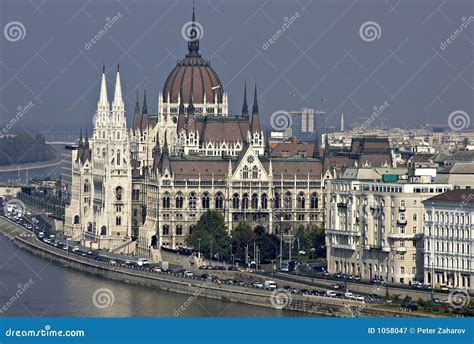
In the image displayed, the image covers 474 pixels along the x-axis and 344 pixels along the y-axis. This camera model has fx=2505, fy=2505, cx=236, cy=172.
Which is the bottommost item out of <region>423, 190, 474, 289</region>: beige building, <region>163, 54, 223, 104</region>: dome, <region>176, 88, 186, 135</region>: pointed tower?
<region>423, 190, 474, 289</region>: beige building

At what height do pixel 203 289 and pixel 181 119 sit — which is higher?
pixel 181 119

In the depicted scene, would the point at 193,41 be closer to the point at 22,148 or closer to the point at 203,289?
the point at 203,289

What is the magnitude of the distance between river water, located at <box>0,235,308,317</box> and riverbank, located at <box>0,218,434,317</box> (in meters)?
0.39

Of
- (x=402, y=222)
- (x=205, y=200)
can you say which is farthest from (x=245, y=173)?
(x=402, y=222)

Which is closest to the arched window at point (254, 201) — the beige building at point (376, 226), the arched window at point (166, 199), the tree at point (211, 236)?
the tree at point (211, 236)

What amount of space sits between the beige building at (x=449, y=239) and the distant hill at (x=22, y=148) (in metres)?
79.1

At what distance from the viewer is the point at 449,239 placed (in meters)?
57.7

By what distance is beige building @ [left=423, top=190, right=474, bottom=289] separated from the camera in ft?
188

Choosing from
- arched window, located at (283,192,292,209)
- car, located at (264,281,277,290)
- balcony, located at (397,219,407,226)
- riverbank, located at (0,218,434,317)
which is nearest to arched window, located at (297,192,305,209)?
arched window, located at (283,192,292,209)

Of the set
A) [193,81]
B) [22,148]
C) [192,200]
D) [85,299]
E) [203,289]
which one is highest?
[22,148]

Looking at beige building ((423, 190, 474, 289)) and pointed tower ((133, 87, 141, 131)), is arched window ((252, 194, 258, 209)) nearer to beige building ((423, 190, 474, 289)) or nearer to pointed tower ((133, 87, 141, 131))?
pointed tower ((133, 87, 141, 131))

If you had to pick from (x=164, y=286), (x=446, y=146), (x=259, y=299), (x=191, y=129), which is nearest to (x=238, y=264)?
(x=164, y=286)

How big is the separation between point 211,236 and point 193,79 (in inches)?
533

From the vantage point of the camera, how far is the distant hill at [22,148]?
451ft
